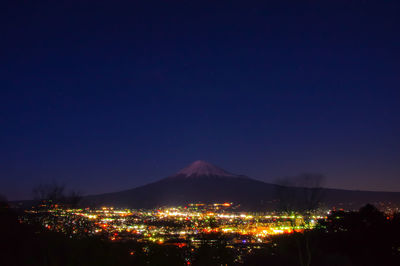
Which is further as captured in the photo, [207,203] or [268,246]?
[207,203]

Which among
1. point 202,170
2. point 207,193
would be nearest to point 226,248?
point 207,193

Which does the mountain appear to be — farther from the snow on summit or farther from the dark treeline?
the dark treeline

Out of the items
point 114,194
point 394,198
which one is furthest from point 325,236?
point 114,194

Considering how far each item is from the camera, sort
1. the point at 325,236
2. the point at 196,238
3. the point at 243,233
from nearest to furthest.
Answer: the point at 196,238 < the point at 325,236 < the point at 243,233

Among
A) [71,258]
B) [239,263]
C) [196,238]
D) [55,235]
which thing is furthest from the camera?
[196,238]

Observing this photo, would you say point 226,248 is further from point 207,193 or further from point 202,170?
point 202,170

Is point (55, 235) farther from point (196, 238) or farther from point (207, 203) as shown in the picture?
point (207, 203)

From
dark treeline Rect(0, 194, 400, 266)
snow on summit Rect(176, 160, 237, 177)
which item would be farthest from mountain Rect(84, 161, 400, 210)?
dark treeline Rect(0, 194, 400, 266)
